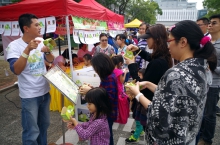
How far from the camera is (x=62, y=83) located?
6.73 feet

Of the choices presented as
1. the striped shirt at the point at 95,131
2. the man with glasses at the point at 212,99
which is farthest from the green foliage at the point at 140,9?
the striped shirt at the point at 95,131

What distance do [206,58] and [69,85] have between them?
62.0 inches

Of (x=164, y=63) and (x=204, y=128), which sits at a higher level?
(x=164, y=63)

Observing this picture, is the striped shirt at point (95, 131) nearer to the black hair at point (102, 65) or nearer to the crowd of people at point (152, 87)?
the crowd of people at point (152, 87)

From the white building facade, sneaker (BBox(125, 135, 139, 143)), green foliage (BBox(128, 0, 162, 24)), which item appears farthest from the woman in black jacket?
the white building facade

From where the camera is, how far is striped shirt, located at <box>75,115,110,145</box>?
169 centimetres

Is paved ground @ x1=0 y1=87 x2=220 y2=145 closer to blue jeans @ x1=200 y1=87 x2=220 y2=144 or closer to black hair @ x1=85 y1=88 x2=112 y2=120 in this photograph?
blue jeans @ x1=200 y1=87 x2=220 y2=144

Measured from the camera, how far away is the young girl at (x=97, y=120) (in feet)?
5.68

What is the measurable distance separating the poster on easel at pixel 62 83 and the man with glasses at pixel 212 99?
2130 mm

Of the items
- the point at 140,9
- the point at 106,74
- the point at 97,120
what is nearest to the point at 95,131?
the point at 97,120

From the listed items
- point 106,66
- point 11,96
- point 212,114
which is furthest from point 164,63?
point 11,96

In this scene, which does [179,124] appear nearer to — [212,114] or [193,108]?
[193,108]

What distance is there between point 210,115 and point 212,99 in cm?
27

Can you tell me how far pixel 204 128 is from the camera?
2812 mm
